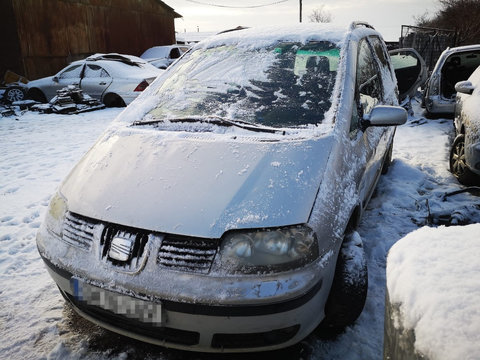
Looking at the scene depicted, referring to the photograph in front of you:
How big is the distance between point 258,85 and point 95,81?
8.31 meters

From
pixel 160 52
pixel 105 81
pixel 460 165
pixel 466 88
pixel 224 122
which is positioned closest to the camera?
pixel 224 122

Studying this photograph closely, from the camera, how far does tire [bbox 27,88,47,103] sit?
33.7 feet

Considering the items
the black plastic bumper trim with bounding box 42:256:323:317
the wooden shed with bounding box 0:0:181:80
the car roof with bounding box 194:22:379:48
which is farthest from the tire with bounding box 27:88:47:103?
the black plastic bumper trim with bounding box 42:256:323:317

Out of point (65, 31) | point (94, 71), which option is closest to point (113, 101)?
point (94, 71)

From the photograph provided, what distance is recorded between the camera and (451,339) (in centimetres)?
74

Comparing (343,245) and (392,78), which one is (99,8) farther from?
(343,245)

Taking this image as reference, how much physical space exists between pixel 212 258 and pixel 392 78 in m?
3.40

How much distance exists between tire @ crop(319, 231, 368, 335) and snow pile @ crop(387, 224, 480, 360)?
681 millimetres

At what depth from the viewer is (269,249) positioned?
1495 mm

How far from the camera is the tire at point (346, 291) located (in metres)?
1.75

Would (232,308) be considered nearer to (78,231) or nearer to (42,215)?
(78,231)

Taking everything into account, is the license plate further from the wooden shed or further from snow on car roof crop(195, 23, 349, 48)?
the wooden shed

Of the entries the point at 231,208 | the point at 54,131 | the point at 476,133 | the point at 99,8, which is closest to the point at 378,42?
the point at 476,133

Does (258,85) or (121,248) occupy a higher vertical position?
(258,85)
